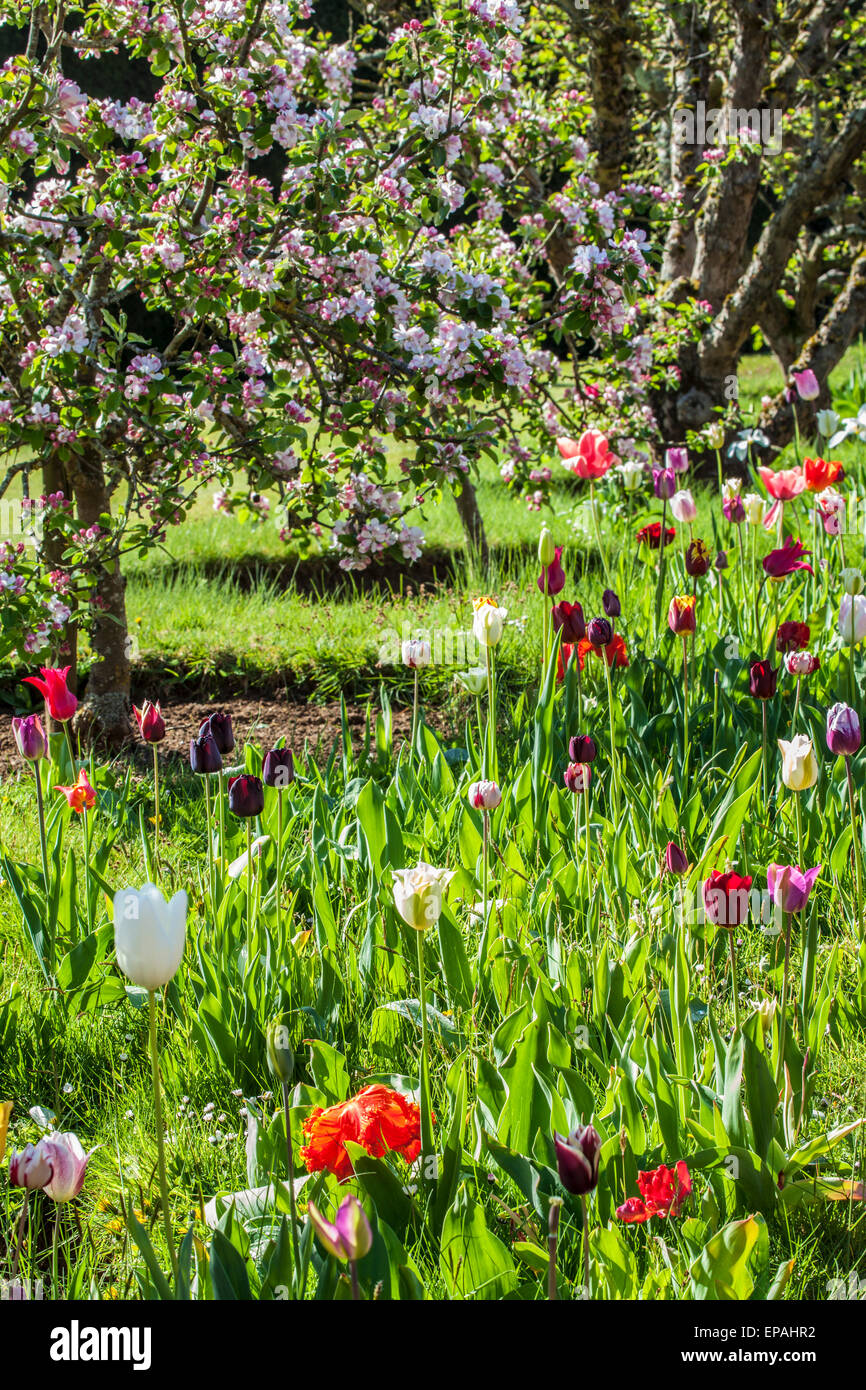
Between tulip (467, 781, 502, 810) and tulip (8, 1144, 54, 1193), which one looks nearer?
tulip (8, 1144, 54, 1193)

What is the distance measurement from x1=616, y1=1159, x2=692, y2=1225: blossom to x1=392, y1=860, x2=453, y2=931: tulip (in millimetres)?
343

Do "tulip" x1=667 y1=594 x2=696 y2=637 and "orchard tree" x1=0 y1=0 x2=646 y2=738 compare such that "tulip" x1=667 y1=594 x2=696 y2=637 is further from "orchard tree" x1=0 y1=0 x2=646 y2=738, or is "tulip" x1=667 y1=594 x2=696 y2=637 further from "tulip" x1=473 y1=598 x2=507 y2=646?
"orchard tree" x1=0 y1=0 x2=646 y2=738

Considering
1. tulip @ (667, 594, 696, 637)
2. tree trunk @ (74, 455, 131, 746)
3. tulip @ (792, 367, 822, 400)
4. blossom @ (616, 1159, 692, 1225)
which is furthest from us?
tulip @ (792, 367, 822, 400)

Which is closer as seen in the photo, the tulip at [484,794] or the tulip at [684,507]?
the tulip at [484,794]

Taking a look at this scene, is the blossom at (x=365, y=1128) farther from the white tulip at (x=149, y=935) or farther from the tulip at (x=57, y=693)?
the tulip at (x=57, y=693)

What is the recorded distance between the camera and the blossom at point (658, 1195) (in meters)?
1.15

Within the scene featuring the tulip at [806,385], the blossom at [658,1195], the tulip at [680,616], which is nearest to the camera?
the blossom at [658,1195]

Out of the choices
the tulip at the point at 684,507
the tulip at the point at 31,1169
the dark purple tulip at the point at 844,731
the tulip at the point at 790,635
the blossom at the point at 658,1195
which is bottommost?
the blossom at the point at 658,1195

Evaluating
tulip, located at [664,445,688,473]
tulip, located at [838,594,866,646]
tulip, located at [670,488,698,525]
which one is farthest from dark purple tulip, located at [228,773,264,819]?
tulip, located at [664,445,688,473]

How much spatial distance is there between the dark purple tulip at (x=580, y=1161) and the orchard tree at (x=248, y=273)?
2.11 meters

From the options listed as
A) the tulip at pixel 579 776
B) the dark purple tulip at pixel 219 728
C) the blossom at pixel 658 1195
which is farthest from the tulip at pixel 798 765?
the dark purple tulip at pixel 219 728

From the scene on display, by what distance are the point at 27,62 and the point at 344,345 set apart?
1049mm

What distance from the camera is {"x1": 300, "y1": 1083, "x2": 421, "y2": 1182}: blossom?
117 centimetres

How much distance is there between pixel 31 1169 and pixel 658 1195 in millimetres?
619
